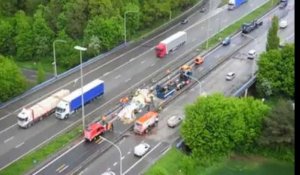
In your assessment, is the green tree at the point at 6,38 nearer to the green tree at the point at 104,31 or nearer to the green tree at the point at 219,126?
the green tree at the point at 104,31

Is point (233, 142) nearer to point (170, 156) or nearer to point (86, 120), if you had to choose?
point (170, 156)

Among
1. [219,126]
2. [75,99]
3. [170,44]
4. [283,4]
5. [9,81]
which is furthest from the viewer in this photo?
[283,4]

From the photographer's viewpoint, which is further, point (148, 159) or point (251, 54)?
point (251, 54)

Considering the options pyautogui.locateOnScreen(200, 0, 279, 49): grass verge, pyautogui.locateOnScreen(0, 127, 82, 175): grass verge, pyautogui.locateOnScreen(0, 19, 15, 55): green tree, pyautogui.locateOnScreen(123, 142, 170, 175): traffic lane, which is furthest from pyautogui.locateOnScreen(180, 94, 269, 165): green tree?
pyautogui.locateOnScreen(0, 19, 15, 55): green tree

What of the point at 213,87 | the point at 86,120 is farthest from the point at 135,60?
the point at 86,120

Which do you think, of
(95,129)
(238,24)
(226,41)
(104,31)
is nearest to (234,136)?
(95,129)

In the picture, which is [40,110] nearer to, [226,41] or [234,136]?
[234,136]

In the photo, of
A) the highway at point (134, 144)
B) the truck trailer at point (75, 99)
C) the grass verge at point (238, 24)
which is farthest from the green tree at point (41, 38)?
the grass verge at point (238, 24)
